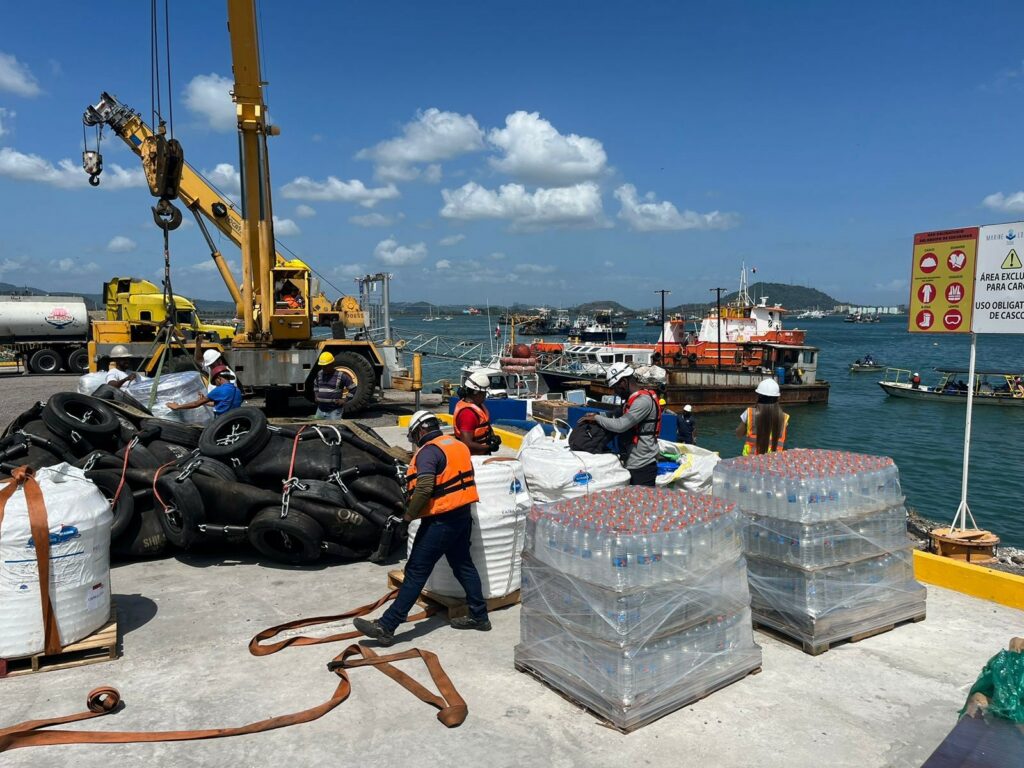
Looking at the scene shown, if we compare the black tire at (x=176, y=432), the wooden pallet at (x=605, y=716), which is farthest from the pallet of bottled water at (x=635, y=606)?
the black tire at (x=176, y=432)

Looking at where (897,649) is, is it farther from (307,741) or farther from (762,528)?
(307,741)

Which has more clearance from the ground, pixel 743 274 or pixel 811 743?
pixel 743 274

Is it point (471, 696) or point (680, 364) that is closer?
point (471, 696)

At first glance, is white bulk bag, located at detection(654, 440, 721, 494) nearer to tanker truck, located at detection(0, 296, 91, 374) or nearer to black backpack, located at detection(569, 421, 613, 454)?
black backpack, located at detection(569, 421, 613, 454)

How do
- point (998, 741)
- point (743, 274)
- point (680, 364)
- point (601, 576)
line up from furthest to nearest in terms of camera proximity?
point (743, 274) < point (680, 364) < point (601, 576) < point (998, 741)

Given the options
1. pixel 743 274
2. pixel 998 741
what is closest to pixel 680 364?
pixel 743 274

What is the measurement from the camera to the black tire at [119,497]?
5891mm

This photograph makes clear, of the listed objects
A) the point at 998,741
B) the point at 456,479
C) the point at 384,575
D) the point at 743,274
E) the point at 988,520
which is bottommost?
the point at 988,520

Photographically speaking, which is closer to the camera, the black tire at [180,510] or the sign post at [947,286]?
the black tire at [180,510]

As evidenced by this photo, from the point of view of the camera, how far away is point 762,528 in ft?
15.8

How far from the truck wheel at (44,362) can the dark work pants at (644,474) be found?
3019 cm

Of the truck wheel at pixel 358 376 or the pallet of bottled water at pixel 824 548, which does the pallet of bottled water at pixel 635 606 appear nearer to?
the pallet of bottled water at pixel 824 548

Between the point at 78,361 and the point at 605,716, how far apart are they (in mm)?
31778

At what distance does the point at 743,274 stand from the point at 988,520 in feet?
111
